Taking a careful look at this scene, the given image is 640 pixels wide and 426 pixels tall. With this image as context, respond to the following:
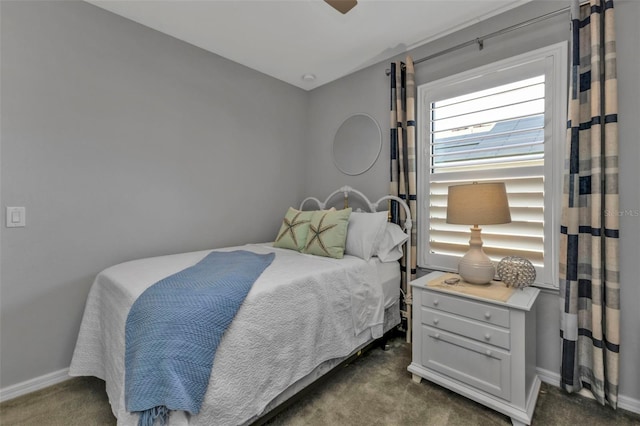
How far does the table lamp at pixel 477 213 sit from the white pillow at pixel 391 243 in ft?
1.91

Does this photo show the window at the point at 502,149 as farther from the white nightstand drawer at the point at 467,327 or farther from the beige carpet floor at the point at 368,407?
the beige carpet floor at the point at 368,407

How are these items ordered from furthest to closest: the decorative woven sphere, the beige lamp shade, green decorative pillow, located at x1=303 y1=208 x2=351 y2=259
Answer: green decorative pillow, located at x1=303 y1=208 x2=351 y2=259, the decorative woven sphere, the beige lamp shade

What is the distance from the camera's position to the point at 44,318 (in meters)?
1.94

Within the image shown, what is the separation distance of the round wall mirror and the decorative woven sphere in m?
1.48

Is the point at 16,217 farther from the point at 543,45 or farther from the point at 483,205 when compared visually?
the point at 543,45

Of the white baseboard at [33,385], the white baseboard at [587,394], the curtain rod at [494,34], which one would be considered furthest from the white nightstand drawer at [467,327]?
the white baseboard at [33,385]

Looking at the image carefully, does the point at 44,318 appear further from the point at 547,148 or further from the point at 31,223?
the point at 547,148

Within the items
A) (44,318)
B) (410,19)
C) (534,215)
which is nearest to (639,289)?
(534,215)

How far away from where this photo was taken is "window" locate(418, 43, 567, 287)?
74.8 inches

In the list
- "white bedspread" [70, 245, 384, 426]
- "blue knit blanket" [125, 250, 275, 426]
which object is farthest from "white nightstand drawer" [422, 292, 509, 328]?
"blue knit blanket" [125, 250, 275, 426]

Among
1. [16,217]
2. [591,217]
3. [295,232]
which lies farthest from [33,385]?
[591,217]

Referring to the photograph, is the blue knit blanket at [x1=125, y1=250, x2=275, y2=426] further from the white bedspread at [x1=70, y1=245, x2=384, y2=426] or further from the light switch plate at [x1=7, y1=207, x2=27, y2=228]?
the light switch plate at [x1=7, y1=207, x2=27, y2=228]

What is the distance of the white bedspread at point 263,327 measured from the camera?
126 cm

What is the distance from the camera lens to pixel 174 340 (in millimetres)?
1146
